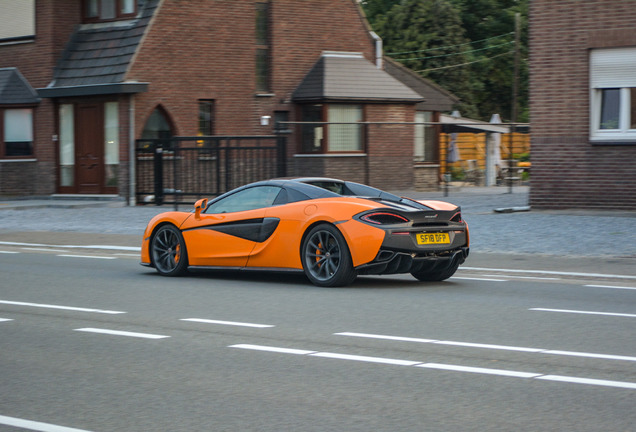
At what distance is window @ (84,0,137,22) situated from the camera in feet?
95.0

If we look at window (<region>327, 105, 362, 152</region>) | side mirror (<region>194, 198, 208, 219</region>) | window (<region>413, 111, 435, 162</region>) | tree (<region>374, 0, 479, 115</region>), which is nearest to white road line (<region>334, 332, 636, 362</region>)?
side mirror (<region>194, 198, 208, 219</region>)

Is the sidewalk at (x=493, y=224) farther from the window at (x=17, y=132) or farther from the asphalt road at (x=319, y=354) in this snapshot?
the asphalt road at (x=319, y=354)

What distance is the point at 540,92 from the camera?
65.6ft

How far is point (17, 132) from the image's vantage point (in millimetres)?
30375

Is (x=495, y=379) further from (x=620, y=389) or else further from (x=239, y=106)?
(x=239, y=106)

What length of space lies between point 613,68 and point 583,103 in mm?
860

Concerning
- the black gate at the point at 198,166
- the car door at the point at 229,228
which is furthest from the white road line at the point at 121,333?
the black gate at the point at 198,166

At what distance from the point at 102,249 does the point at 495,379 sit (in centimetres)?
1151

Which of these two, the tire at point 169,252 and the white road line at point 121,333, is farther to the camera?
the tire at point 169,252

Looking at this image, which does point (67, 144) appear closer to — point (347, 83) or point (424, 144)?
point (347, 83)

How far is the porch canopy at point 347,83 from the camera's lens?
31.5 metres

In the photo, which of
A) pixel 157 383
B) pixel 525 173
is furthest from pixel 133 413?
pixel 525 173

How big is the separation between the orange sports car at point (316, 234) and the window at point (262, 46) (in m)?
19.8

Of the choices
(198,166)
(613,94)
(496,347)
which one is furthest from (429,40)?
(496,347)
